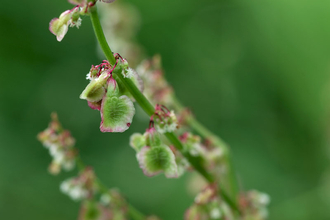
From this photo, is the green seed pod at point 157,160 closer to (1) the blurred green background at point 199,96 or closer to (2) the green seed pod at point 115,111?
(2) the green seed pod at point 115,111

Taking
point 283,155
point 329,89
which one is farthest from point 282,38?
point 283,155

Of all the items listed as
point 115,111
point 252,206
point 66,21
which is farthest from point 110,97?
point 252,206

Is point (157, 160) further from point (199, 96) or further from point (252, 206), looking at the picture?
point (199, 96)

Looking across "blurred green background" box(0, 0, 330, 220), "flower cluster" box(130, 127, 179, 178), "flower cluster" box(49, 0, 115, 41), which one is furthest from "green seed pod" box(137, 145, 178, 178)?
"blurred green background" box(0, 0, 330, 220)

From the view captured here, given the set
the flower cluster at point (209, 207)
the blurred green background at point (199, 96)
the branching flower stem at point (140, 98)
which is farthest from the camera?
the blurred green background at point (199, 96)

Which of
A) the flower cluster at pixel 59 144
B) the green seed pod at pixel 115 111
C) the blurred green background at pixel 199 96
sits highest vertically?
the blurred green background at pixel 199 96

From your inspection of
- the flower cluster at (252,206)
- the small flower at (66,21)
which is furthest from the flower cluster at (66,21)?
the flower cluster at (252,206)

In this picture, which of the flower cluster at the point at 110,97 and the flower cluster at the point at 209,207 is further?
the flower cluster at the point at 209,207
